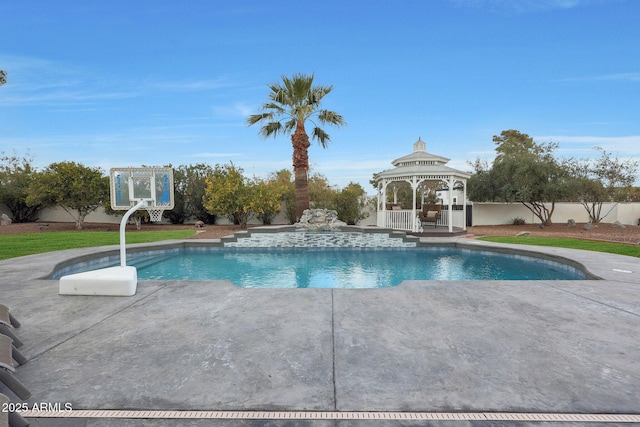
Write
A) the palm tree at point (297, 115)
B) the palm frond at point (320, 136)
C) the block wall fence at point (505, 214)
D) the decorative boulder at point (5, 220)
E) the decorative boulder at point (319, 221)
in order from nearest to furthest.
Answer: the decorative boulder at point (319, 221) → the palm tree at point (297, 115) → the palm frond at point (320, 136) → the decorative boulder at point (5, 220) → the block wall fence at point (505, 214)

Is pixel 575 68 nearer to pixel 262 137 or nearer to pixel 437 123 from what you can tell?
pixel 437 123

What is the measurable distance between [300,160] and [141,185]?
11071 mm

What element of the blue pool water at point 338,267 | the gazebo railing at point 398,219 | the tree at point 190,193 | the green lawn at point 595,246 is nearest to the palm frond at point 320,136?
the gazebo railing at point 398,219

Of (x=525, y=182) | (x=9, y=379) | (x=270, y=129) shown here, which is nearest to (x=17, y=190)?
(x=270, y=129)

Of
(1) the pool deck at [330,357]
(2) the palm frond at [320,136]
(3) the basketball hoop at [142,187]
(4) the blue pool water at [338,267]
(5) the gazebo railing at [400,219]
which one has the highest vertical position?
(2) the palm frond at [320,136]

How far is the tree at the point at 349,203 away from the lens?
65.0ft

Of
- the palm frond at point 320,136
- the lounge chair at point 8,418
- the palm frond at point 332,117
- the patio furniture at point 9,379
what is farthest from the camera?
the palm frond at point 320,136

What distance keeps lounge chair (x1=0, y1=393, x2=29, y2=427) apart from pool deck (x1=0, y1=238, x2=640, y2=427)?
0.47 feet

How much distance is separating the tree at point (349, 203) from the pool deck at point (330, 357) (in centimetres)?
1549

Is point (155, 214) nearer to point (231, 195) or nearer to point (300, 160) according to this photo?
point (300, 160)

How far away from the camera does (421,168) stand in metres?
14.4

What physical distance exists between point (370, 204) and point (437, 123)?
632 cm

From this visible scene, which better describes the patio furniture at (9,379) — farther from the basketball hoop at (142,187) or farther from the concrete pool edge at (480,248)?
the concrete pool edge at (480,248)

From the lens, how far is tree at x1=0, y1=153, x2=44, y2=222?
19516 millimetres
